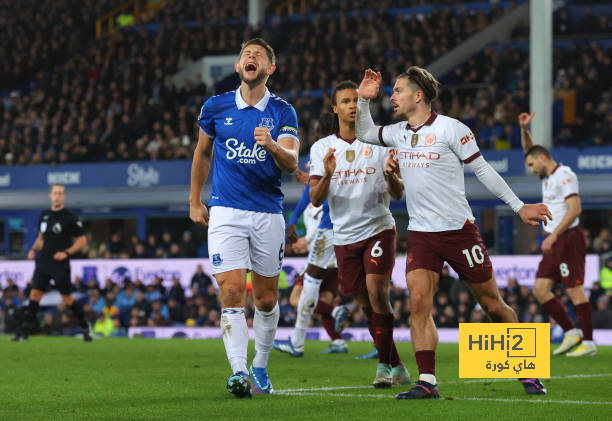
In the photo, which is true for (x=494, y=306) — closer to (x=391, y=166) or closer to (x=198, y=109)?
(x=391, y=166)

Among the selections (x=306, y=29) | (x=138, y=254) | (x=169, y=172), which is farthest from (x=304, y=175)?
(x=306, y=29)

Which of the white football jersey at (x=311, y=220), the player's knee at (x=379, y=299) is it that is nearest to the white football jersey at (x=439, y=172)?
the player's knee at (x=379, y=299)

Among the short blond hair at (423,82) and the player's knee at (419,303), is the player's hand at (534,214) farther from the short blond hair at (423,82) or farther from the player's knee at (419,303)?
the short blond hair at (423,82)

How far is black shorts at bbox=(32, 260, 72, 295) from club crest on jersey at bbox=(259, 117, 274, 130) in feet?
30.4

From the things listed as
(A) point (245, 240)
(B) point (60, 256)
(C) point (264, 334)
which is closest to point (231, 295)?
(A) point (245, 240)

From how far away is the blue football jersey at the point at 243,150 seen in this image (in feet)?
25.7

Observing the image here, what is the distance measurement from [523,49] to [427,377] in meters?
26.7

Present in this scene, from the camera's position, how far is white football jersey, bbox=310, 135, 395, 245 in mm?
9078

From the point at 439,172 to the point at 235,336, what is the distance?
1860mm

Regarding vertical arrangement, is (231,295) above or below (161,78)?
below

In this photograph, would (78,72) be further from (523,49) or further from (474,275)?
(474,275)

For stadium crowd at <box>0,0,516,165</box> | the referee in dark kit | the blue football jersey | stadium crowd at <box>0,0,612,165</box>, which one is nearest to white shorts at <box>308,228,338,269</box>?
the blue football jersey

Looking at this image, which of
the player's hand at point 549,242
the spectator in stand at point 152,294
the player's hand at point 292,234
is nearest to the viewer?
the player's hand at point 292,234

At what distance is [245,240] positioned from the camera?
307 inches
